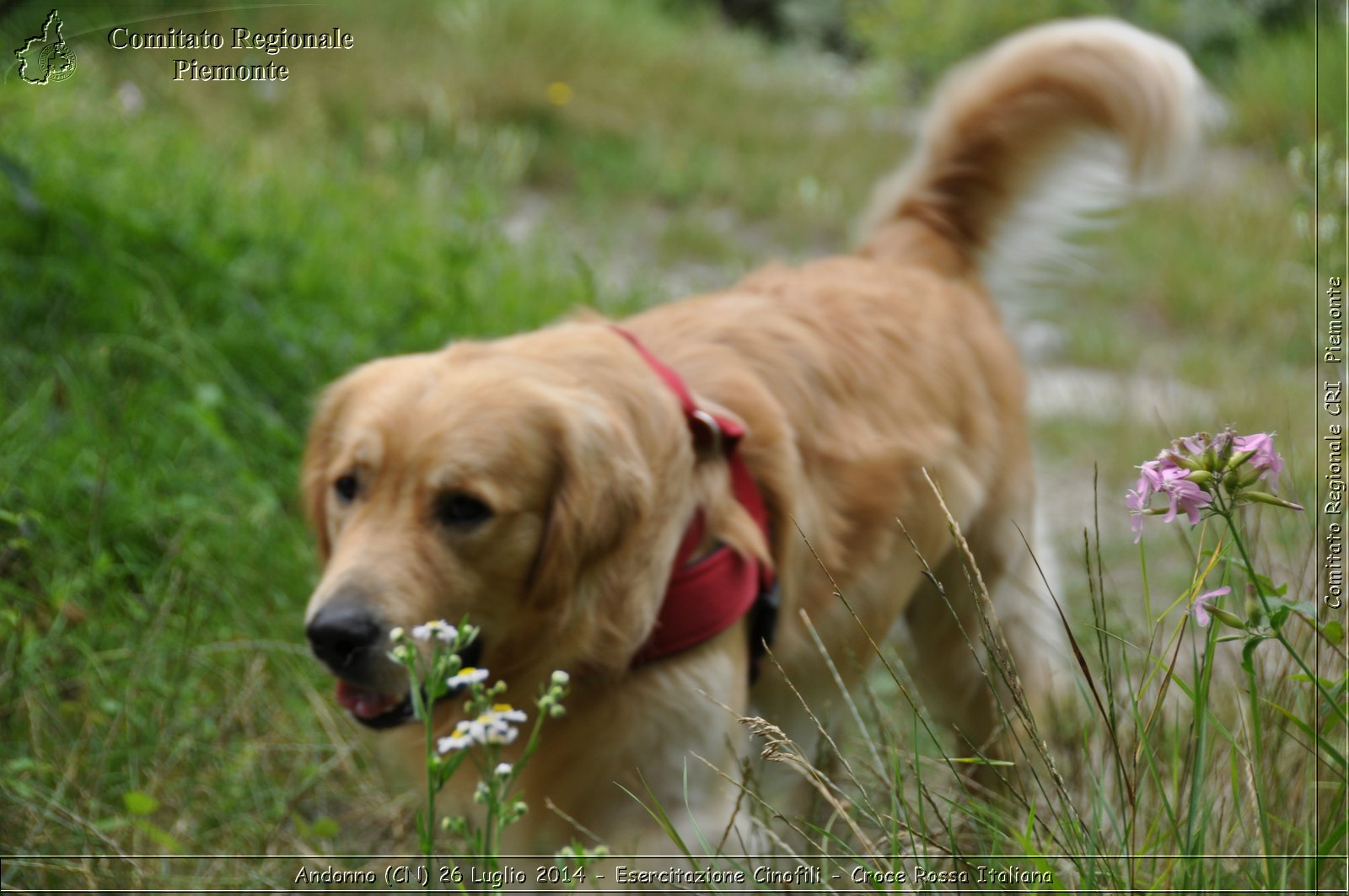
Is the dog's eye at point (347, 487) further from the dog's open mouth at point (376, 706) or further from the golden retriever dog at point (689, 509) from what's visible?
the dog's open mouth at point (376, 706)

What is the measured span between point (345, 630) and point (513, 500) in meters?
0.40

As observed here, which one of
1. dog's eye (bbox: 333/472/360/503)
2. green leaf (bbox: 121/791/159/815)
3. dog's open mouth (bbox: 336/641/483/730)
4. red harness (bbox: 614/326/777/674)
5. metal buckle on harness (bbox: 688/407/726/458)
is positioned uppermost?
metal buckle on harness (bbox: 688/407/726/458)

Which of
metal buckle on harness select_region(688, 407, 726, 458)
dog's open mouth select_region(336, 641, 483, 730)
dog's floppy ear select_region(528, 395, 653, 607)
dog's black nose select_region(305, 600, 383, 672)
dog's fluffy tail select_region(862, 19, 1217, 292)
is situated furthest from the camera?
dog's fluffy tail select_region(862, 19, 1217, 292)

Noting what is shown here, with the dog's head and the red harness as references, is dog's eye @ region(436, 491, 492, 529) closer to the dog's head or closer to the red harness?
the dog's head

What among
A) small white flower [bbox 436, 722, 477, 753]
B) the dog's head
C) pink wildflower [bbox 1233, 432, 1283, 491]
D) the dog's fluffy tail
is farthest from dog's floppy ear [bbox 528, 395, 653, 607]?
the dog's fluffy tail

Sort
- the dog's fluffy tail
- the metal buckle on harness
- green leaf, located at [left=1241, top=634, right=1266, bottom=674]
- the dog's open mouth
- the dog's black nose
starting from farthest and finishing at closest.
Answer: the dog's fluffy tail < the metal buckle on harness < the dog's open mouth < the dog's black nose < green leaf, located at [left=1241, top=634, right=1266, bottom=674]

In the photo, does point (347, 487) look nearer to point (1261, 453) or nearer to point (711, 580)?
point (711, 580)

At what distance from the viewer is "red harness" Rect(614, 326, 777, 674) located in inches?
88.0

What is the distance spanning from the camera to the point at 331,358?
3846mm

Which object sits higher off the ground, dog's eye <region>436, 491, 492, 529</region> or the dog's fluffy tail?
the dog's fluffy tail

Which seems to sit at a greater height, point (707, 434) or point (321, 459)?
point (707, 434)

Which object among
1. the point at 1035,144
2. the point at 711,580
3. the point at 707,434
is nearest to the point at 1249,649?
the point at 711,580

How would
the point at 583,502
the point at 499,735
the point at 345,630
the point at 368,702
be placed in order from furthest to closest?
the point at 583,502
the point at 368,702
the point at 345,630
the point at 499,735

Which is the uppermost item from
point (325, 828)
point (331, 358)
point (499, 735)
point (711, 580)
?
point (499, 735)
